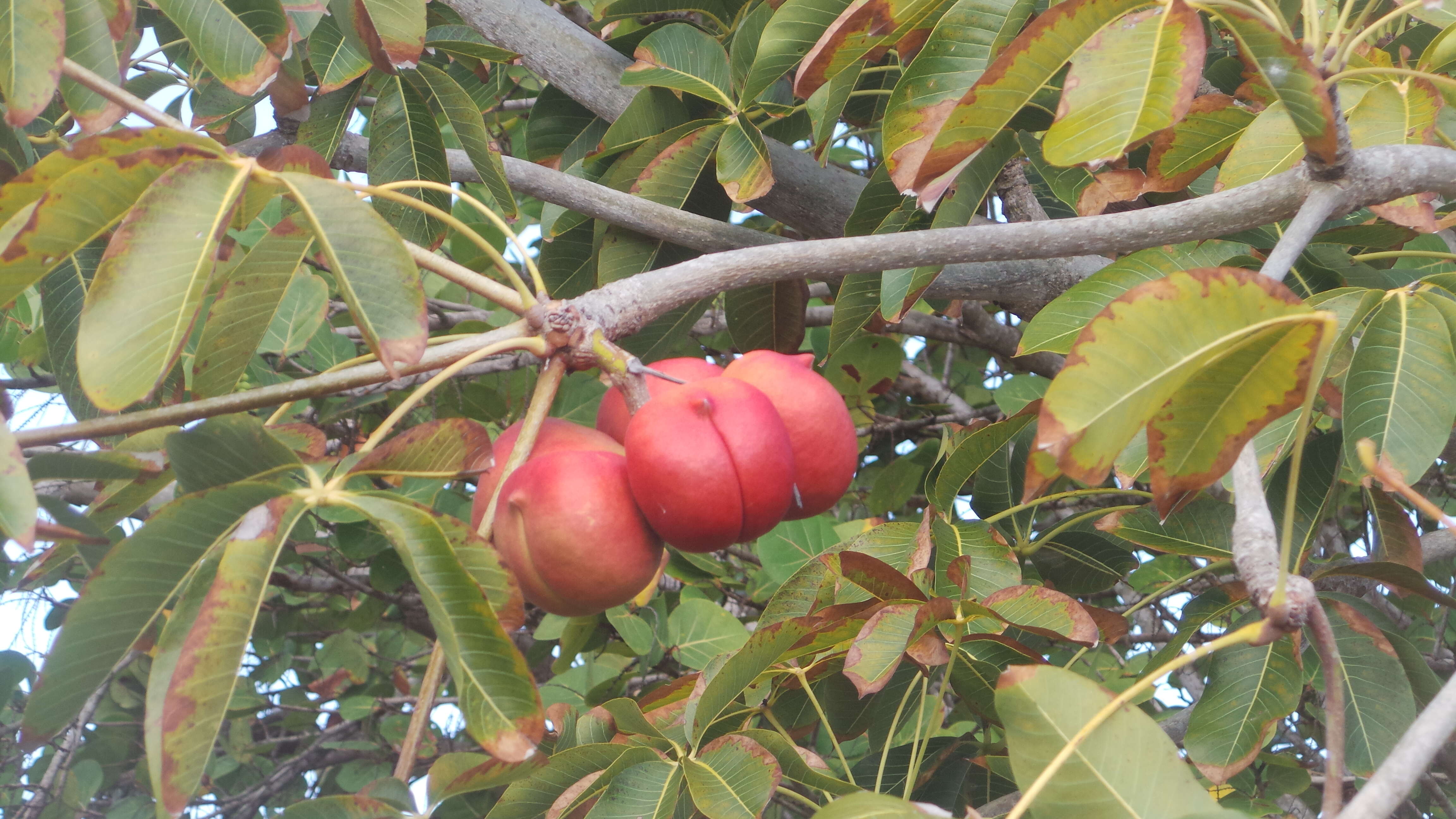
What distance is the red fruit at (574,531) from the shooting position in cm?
86

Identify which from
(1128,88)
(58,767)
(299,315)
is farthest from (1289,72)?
(58,767)

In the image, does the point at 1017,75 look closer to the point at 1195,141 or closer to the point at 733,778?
the point at 1195,141

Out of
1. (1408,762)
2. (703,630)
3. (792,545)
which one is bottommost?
(703,630)

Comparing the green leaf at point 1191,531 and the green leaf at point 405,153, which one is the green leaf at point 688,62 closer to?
the green leaf at point 405,153

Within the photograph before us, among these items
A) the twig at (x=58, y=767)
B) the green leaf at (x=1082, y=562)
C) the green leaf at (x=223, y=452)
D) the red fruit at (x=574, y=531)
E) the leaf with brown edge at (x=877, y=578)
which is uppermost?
the green leaf at (x=223, y=452)

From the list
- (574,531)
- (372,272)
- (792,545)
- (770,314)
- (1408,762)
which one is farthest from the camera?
(792,545)

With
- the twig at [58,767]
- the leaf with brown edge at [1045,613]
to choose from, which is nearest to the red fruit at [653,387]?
the leaf with brown edge at [1045,613]

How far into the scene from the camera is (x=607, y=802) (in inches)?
36.3

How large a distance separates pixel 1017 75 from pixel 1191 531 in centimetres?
60

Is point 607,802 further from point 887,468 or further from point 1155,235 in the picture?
point 887,468

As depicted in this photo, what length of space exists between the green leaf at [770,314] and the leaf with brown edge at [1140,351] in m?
0.92

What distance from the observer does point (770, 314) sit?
158cm

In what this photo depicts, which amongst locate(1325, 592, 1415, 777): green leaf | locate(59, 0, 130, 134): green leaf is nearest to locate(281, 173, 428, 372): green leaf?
locate(59, 0, 130, 134): green leaf

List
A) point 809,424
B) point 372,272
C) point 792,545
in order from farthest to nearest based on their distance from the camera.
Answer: point 792,545
point 809,424
point 372,272
